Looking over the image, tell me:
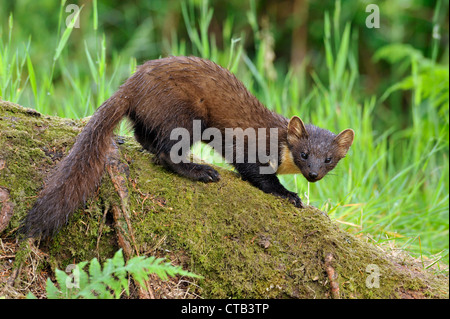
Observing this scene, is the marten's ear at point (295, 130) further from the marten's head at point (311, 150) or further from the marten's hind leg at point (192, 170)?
the marten's hind leg at point (192, 170)

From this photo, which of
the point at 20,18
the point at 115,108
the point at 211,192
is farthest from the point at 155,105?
the point at 20,18

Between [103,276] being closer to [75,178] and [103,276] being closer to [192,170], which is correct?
[75,178]

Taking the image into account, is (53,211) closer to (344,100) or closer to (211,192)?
(211,192)

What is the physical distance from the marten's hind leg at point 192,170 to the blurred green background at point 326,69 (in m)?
0.85

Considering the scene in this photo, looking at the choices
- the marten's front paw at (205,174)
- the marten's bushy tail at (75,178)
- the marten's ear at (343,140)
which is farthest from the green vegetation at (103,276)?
the marten's ear at (343,140)

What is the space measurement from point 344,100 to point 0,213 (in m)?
4.10

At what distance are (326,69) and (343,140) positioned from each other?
586 cm

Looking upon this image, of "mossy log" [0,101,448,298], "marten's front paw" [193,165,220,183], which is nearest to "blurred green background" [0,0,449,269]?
"mossy log" [0,101,448,298]

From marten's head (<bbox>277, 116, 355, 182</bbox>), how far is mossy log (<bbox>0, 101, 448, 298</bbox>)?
72 cm

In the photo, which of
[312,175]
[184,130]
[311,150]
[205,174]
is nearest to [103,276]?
[205,174]

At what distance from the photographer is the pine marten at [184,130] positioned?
3.24 metres

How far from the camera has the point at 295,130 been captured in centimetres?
437

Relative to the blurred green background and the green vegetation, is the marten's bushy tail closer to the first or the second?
the green vegetation
